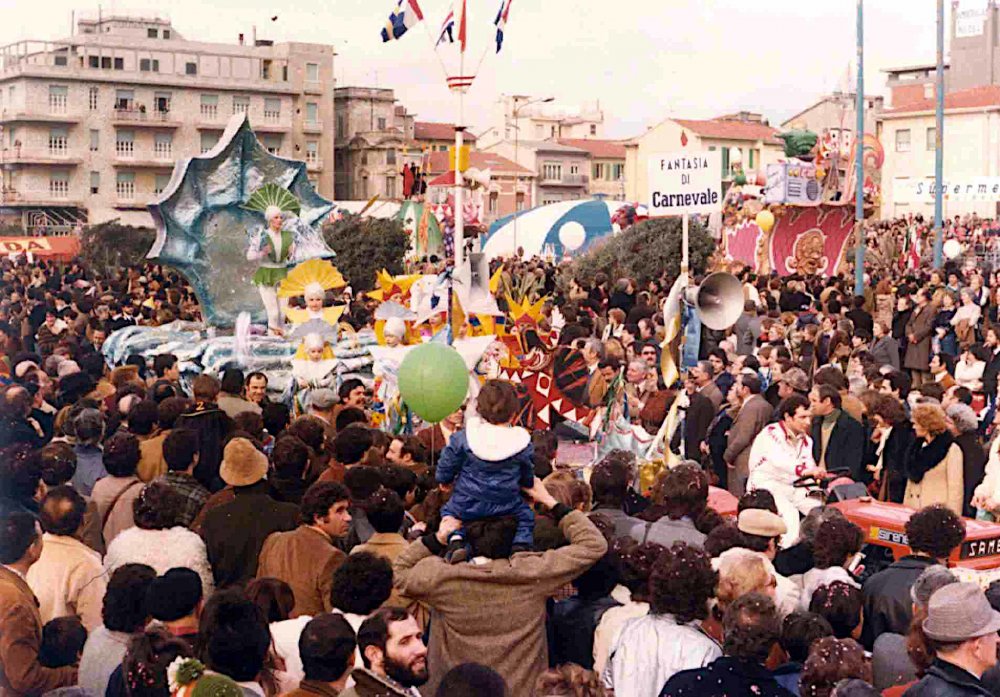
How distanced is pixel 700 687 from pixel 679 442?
6739 mm

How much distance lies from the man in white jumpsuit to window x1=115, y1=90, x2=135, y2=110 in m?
40.4

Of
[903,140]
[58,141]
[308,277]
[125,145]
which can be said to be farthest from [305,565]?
[903,140]

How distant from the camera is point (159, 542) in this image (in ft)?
20.2

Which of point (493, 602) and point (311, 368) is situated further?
point (311, 368)

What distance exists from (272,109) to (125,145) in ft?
26.7

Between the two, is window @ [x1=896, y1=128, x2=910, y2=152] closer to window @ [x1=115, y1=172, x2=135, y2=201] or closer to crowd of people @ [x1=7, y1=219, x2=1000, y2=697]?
window @ [x1=115, y1=172, x2=135, y2=201]

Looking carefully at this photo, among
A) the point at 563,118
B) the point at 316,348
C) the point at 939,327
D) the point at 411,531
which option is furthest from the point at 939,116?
the point at 563,118

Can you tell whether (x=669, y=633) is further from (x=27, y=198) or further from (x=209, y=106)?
(x=209, y=106)

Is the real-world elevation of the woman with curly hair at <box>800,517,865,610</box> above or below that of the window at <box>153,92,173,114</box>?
below

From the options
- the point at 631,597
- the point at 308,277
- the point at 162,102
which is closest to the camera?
the point at 631,597

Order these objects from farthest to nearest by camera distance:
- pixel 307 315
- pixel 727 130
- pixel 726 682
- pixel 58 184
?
pixel 727 130, pixel 58 184, pixel 307 315, pixel 726 682

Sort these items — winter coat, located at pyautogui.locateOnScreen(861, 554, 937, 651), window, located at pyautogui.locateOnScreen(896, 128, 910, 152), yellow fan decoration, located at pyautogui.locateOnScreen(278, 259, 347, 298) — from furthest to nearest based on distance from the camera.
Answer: window, located at pyautogui.locateOnScreen(896, 128, 910, 152), yellow fan decoration, located at pyautogui.locateOnScreen(278, 259, 347, 298), winter coat, located at pyautogui.locateOnScreen(861, 554, 937, 651)

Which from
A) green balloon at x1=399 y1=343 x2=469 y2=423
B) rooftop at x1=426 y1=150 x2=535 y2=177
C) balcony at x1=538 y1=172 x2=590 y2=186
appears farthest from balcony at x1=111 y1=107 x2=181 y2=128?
green balloon at x1=399 y1=343 x2=469 y2=423

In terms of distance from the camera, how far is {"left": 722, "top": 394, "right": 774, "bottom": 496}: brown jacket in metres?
10.2
